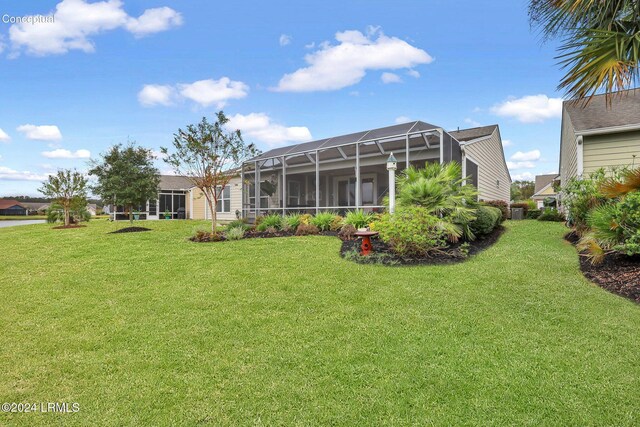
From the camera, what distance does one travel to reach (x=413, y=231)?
20.5 feet

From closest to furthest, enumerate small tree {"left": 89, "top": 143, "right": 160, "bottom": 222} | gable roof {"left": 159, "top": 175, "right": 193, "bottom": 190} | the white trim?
1. the white trim
2. small tree {"left": 89, "top": 143, "right": 160, "bottom": 222}
3. gable roof {"left": 159, "top": 175, "right": 193, "bottom": 190}

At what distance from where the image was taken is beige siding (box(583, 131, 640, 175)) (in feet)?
30.2

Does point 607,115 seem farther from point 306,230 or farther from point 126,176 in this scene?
point 126,176

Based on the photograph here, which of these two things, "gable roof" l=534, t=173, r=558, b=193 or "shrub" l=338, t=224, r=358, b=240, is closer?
"shrub" l=338, t=224, r=358, b=240

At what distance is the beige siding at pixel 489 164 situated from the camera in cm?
1332

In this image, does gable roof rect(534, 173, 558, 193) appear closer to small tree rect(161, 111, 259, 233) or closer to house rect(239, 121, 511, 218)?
house rect(239, 121, 511, 218)

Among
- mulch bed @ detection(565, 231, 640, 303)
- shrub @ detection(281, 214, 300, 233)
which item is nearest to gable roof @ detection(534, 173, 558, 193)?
shrub @ detection(281, 214, 300, 233)

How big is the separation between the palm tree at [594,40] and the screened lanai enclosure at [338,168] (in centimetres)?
477

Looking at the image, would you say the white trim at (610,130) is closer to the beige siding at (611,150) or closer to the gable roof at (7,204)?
the beige siding at (611,150)

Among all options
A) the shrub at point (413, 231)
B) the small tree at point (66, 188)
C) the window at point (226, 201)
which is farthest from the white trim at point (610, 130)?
the small tree at point (66, 188)

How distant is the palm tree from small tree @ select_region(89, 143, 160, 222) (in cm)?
1417

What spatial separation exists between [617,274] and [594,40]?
3.44 m

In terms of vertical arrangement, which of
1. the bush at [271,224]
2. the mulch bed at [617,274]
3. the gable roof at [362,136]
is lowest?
the mulch bed at [617,274]

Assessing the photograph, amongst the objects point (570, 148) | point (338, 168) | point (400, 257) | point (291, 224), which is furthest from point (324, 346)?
point (570, 148)
